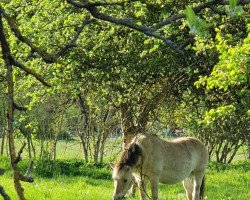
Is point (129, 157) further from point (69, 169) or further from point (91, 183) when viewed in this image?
point (69, 169)

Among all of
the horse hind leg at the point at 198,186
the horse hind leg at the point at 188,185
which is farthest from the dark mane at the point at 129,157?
the horse hind leg at the point at 188,185

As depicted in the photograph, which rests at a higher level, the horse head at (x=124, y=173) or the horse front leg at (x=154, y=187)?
the horse head at (x=124, y=173)

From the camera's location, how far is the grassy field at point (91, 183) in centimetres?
1116

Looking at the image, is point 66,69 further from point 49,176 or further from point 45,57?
point 45,57

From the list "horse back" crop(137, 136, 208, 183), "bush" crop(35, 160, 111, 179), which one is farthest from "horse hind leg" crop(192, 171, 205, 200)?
"bush" crop(35, 160, 111, 179)

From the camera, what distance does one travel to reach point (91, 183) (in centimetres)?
1432

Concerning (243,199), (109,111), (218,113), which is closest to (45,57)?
(218,113)

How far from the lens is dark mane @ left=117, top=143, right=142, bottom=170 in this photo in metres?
9.46

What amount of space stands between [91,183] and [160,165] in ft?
13.7

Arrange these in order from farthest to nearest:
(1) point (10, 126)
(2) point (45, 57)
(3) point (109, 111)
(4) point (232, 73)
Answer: (3) point (109, 111) → (4) point (232, 73) → (2) point (45, 57) → (1) point (10, 126)

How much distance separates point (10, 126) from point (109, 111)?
18.0 meters

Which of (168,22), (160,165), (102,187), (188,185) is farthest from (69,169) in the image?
(168,22)

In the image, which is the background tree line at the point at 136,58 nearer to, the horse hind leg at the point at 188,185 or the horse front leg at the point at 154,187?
the horse front leg at the point at 154,187

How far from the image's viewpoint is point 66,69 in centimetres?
1077
